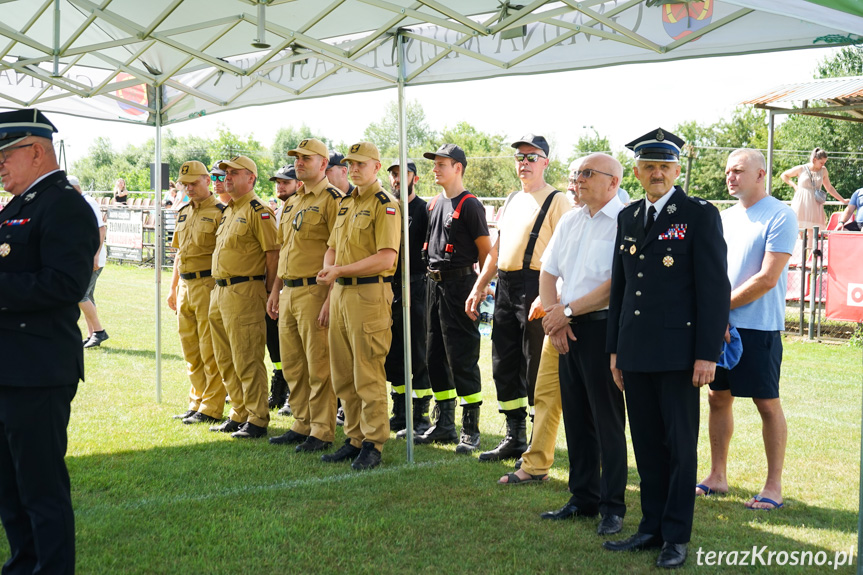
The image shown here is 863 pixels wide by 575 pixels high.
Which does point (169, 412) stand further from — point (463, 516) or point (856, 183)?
point (856, 183)

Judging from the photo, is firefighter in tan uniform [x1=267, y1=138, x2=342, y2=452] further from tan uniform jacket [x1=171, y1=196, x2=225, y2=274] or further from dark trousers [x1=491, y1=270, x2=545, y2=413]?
dark trousers [x1=491, y1=270, x2=545, y2=413]

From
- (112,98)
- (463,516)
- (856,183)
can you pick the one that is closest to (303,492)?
(463,516)

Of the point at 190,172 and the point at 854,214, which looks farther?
the point at 854,214

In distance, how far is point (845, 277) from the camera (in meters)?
10.9

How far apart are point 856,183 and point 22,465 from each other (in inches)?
2221

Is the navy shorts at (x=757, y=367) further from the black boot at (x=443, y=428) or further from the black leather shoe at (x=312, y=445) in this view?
the black leather shoe at (x=312, y=445)

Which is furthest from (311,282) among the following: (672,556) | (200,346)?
(672,556)

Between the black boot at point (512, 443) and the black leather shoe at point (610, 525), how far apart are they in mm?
1666

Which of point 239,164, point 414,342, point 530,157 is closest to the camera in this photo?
point 530,157

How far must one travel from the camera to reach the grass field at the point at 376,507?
418 centimetres

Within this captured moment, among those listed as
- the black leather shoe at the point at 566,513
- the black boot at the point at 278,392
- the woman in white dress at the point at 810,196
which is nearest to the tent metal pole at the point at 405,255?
the black leather shoe at the point at 566,513

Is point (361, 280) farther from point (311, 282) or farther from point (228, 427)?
point (228, 427)

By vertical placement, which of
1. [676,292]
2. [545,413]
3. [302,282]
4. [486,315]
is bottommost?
[486,315]

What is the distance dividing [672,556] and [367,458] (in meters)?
2.55
